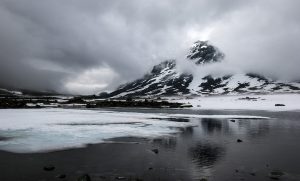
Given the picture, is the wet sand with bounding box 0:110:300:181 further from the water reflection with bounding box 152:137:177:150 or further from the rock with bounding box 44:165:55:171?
the rock with bounding box 44:165:55:171

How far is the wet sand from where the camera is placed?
686 inches

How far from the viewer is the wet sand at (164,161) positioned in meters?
17.4

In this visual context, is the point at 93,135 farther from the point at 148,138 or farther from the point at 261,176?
the point at 261,176

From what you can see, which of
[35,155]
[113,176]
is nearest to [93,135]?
[35,155]

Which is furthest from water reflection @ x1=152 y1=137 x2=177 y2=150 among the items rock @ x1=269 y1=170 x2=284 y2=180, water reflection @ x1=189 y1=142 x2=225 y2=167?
rock @ x1=269 y1=170 x2=284 y2=180

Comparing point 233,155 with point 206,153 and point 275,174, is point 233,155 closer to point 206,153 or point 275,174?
point 206,153

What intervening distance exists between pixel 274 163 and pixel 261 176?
12.8ft

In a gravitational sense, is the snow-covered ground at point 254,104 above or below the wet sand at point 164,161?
above

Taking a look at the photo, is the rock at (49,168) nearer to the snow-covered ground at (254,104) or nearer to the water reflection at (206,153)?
the water reflection at (206,153)

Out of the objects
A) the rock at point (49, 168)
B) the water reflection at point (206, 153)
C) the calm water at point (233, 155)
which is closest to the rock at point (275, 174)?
the calm water at point (233, 155)

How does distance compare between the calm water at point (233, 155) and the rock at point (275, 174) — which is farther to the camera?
the calm water at point (233, 155)

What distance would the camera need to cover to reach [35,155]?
22.1 m

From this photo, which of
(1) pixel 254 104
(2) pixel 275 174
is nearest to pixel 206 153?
(2) pixel 275 174

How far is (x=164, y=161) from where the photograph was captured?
2098 centimetres
